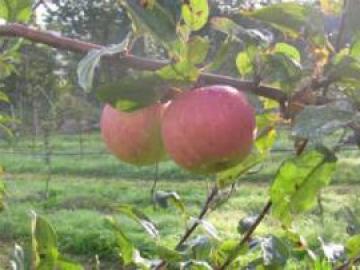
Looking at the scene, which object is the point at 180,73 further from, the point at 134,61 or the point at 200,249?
the point at 200,249

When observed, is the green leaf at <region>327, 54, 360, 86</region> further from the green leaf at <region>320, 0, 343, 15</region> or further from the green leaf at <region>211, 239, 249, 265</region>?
the green leaf at <region>211, 239, 249, 265</region>

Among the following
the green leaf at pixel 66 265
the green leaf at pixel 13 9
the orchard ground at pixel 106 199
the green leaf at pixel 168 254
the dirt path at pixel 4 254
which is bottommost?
the orchard ground at pixel 106 199

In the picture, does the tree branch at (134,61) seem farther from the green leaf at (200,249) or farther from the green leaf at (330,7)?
the green leaf at (200,249)

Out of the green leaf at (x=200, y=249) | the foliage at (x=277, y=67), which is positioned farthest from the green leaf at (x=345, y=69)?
the green leaf at (x=200, y=249)

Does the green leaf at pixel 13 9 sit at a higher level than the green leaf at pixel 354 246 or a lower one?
higher

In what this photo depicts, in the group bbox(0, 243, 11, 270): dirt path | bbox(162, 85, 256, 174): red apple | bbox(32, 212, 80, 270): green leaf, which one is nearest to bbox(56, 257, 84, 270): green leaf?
bbox(32, 212, 80, 270): green leaf

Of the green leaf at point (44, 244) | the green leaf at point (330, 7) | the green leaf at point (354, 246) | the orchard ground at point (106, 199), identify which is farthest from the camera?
the orchard ground at point (106, 199)

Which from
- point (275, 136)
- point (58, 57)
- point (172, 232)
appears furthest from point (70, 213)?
point (58, 57)

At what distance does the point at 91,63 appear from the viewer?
448 millimetres

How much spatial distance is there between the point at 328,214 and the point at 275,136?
15.7ft

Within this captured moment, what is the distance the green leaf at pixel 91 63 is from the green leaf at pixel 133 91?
0.03 meters

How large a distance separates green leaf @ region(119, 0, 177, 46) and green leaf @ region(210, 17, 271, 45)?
32mm

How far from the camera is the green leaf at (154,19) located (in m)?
0.46

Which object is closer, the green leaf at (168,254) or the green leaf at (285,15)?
the green leaf at (285,15)
